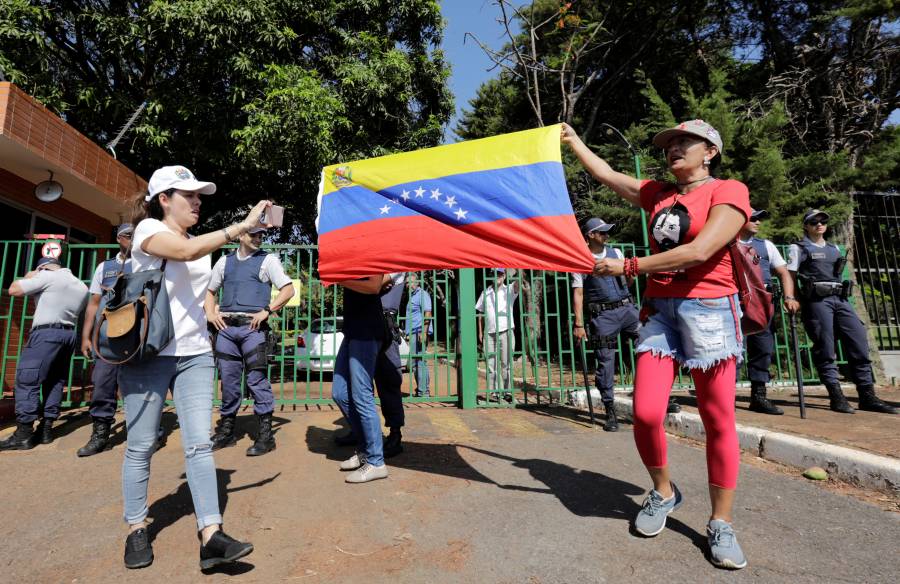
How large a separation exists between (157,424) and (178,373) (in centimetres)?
26

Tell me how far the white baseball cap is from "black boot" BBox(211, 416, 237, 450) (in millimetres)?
2691

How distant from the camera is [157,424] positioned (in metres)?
2.55

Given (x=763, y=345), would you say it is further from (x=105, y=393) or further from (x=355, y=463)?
(x=105, y=393)

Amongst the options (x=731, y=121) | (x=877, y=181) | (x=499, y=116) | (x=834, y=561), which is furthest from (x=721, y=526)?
(x=499, y=116)

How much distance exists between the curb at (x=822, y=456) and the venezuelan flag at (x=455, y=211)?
2337 mm

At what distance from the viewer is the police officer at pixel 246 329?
4.55 metres

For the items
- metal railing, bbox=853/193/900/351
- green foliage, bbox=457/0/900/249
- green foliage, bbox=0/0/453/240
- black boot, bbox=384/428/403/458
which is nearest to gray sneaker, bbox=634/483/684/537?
black boot, bbox=384/428/403/458

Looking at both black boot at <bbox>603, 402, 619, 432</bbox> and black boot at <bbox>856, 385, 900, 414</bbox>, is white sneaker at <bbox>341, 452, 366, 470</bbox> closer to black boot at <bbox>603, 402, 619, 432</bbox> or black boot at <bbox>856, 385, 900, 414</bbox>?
black boot at <bbox>603, 402, 619, 432</bbox>

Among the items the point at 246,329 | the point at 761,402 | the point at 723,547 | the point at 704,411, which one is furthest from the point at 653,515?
the point at 761,402

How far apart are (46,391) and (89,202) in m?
4.64

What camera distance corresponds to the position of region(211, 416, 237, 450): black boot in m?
4.58

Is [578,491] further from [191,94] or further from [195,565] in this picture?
[191,94]

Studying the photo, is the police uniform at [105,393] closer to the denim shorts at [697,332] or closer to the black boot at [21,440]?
the black boot at [21,440]

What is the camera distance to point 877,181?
9.61 m
